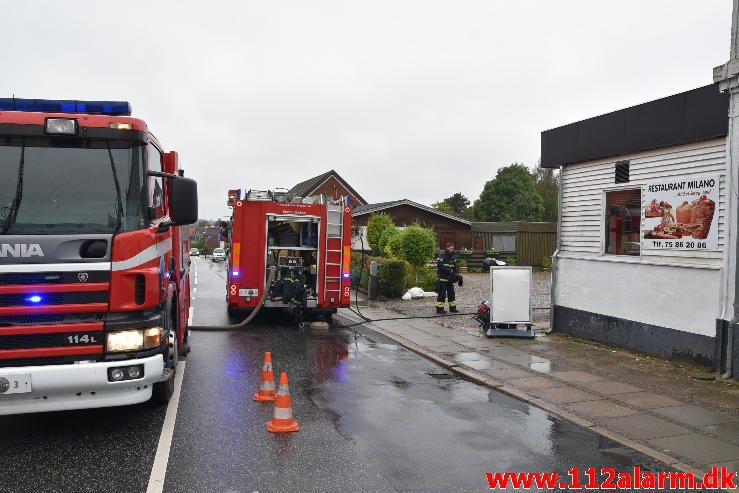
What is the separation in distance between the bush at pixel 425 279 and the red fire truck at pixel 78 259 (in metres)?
15.1

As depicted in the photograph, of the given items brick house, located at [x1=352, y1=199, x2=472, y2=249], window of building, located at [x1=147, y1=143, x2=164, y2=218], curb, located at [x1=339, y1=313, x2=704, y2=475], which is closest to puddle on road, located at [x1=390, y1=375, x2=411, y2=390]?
curb, located at [x1=339, y1=313, x2=704, y2=475]

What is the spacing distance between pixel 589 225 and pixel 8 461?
33.2 ft

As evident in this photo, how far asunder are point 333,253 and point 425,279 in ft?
27.1

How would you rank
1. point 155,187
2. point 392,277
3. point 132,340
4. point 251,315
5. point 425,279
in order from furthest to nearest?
point 425,279, point 392,277, point 251,315, point 155,187, point 132,340

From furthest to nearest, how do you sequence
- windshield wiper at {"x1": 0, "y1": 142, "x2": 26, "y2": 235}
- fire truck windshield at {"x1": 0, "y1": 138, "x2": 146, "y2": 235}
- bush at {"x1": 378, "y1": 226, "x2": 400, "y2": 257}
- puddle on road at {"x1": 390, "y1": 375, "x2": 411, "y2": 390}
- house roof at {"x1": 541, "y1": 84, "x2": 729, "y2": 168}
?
bush at {"x1": 378, "y1": 226, "x2": 400, "y2": 257}
house roof at {"x1": 541, "y1": 84, "x2": 729, "y2": 168}
puddle on road at {"x1": 390, "y1": 375, "x2": 411, "y2": 390}
fire truck windshield at {"x1": 0, "y1": 138, "x2": 146, "y2": 235}
windshield wiper at {"x1": 0, "y1": 142, "x2": 26, "y2": 235}

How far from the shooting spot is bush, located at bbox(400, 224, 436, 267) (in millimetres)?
21859

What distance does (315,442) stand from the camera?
581 centimetres

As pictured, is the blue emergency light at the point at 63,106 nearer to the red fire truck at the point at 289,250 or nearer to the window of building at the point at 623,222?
the red fire truck at the point at 289,250

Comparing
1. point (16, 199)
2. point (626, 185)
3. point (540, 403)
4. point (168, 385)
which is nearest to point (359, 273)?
point (626, 185)

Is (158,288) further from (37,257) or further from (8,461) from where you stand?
(8,461)

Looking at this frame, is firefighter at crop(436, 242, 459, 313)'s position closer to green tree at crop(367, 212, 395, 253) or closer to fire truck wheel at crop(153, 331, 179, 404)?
fire truck wheel at crop(153, 331, 179, 404)

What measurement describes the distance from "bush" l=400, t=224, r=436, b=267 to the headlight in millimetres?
16642

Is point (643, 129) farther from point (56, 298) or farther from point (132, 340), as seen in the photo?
point (56, 298)

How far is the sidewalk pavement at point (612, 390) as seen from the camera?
19.6 ft
